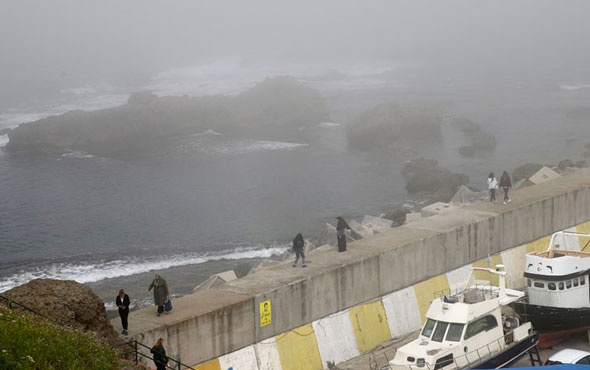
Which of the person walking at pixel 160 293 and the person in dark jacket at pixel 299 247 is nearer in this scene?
the person walking at pixel 160 293

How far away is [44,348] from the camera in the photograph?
15805 millimetres

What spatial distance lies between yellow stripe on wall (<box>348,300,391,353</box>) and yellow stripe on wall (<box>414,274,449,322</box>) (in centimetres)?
165

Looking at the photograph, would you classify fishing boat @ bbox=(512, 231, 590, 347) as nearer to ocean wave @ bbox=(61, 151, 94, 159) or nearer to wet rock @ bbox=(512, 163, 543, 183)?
wet rock @ bbox=(512, 163, 543, 183)

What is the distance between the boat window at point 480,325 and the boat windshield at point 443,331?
25cm

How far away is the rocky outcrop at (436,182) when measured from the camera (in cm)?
5875

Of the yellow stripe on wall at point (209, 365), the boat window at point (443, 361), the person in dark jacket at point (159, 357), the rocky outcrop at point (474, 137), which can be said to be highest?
the person in dark jacket at point (159, 357)

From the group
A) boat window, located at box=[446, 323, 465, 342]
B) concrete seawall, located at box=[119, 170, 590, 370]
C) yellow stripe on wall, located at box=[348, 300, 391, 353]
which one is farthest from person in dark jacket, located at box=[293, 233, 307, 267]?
boat window, located at box=[446, 323, 465, 342]

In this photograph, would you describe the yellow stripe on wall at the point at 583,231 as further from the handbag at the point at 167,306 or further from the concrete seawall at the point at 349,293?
the handbag at the point at 167,306

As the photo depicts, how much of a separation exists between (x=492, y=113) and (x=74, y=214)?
152ft

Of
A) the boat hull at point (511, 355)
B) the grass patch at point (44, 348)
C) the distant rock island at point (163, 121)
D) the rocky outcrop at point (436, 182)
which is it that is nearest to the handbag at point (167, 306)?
the grass patch at point (44, 348)

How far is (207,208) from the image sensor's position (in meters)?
58.6

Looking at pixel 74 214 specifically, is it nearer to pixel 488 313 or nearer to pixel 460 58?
pixel 488 313

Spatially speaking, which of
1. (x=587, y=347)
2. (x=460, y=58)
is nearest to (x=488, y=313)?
(x=587, y=347)

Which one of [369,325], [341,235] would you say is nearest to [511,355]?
[369,325]
